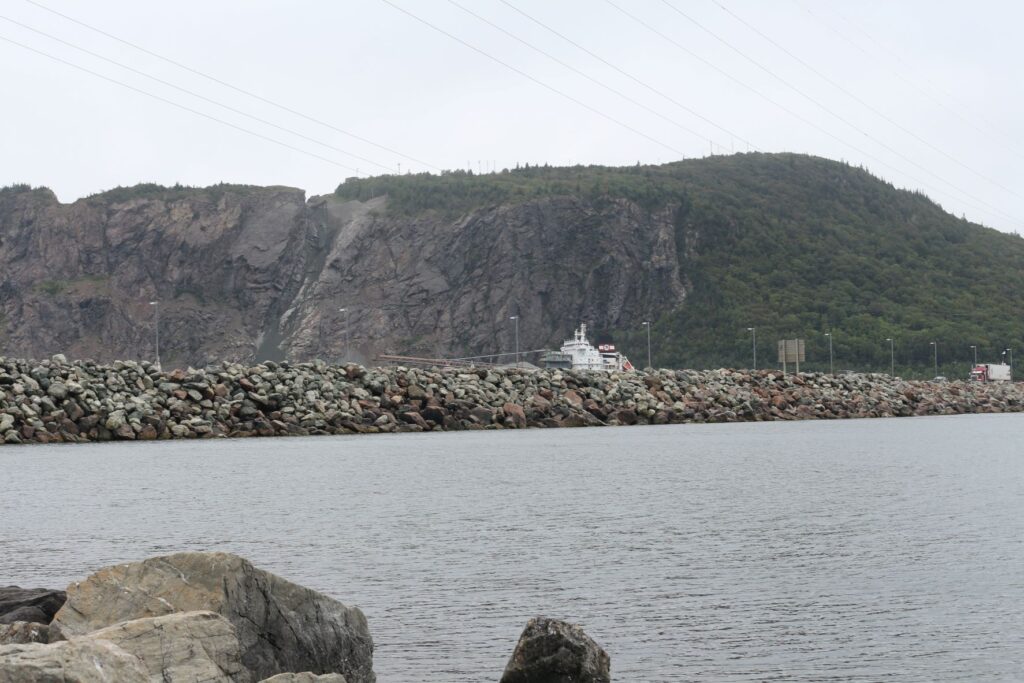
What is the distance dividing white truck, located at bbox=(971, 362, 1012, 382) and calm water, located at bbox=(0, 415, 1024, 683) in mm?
110719

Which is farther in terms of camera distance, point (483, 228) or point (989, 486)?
point (483, 228)

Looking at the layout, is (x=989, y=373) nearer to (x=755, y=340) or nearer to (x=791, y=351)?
(x=755, y=340)

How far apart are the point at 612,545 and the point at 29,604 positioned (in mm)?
9961

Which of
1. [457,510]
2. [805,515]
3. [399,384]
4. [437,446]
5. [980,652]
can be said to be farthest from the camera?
[399,384]

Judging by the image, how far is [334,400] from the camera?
55.7 meters

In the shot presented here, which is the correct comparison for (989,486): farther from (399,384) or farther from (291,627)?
(399,384)

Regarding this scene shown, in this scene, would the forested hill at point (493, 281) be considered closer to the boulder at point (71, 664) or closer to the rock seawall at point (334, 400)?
the rock seawall at point (334, 400)

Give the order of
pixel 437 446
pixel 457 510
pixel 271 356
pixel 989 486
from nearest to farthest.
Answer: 1. pixel 457 510
2. pixel 989 486
3. pixel 437 446
4. pixel 271 356

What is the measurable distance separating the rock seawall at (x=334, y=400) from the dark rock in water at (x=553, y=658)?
128 ft

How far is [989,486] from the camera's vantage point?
29984 millimetres

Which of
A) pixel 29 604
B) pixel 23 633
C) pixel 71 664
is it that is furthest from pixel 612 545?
pixel 71 664

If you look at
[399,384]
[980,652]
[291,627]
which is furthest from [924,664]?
[399,384]

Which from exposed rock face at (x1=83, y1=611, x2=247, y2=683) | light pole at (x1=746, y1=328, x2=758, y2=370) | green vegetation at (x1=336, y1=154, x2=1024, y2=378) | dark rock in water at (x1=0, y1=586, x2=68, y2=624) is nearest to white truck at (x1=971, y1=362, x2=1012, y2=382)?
green vegetation at (x1=336, y1=154, x2=1024, y2=378)

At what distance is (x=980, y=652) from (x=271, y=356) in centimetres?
17294
